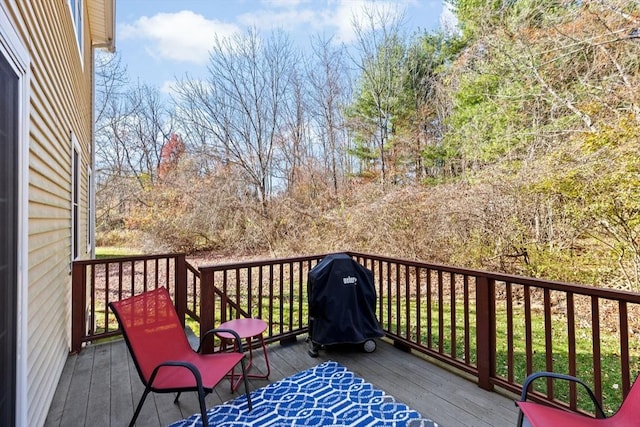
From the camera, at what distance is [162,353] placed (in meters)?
2.37

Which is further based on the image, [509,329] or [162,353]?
[509,329]

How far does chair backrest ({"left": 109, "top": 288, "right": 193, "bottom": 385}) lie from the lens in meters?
2.19

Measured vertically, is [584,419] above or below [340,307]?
below

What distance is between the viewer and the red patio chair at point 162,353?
1.99 m

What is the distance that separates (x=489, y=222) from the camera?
6145 millimetres

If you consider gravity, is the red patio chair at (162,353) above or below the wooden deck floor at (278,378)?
above

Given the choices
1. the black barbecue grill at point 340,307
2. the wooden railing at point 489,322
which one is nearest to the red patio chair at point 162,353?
the wooden railing at point 489,322

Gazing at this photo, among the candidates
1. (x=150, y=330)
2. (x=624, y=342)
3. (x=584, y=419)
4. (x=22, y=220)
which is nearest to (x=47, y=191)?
(x=22, y=220)

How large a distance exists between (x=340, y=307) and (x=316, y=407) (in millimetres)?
987

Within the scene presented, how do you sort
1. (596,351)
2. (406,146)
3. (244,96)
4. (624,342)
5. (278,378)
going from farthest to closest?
(244,96), (406,146), (278,378), (596,351), (624,342)

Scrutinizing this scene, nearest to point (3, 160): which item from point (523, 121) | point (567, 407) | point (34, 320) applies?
point (34, 320)

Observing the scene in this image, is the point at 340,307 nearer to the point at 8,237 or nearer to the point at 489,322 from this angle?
the point at 489,322

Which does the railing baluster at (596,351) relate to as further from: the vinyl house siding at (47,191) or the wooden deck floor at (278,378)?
the vinyl house siding at (47,191)

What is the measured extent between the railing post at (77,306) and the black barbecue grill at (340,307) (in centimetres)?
241
